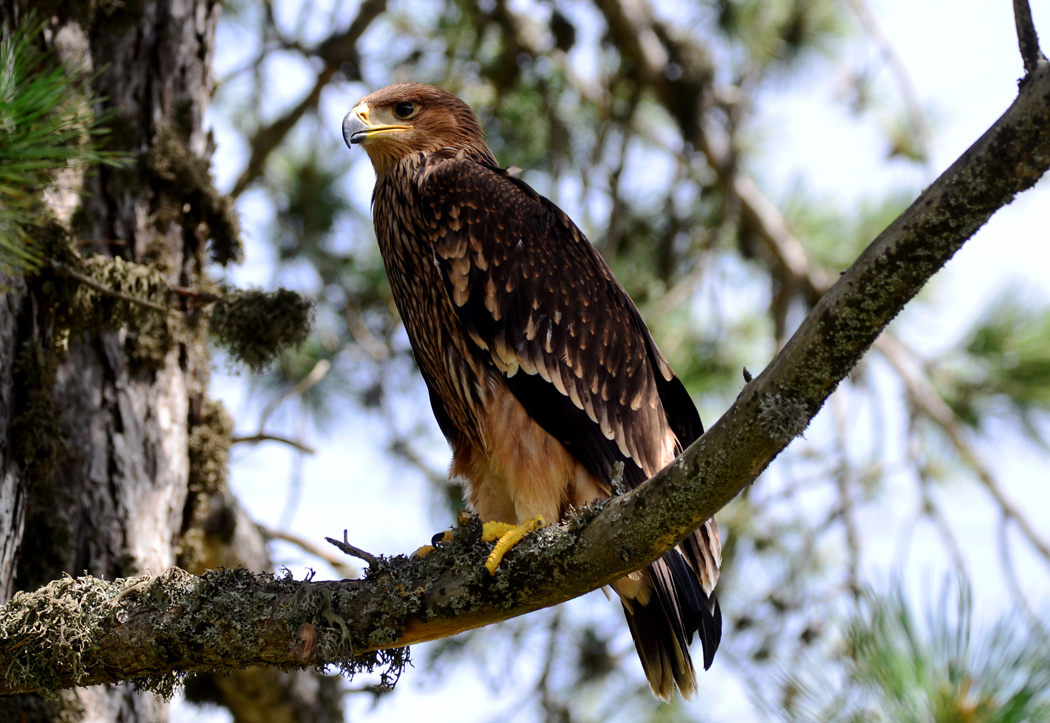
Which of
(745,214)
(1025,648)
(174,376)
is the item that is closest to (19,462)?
(174,376)

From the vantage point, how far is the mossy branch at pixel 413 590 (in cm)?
188

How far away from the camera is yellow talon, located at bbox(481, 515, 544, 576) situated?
90.6 inches

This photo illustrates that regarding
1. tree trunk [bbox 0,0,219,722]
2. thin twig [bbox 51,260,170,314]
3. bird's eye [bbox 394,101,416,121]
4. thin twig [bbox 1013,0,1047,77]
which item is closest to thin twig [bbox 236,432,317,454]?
tree trunk [bbox 0,0,219,722]

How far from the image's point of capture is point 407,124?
12.6 feet

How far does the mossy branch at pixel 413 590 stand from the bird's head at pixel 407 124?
6.23 ft

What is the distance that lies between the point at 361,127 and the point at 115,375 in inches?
53.9

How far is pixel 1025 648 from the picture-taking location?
262 centimetres

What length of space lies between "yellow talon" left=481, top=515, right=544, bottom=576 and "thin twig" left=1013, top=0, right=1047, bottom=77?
1.57 m

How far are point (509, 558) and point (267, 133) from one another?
358 cm

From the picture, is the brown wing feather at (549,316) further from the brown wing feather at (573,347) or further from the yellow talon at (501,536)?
the yellow talon at (501,536)

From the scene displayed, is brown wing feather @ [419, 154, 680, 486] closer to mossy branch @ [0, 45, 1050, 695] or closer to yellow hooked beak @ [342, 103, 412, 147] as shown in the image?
yellow hooked beak @ [342, 103, 412, 147]

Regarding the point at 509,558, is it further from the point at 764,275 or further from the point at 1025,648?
the point at 764,275

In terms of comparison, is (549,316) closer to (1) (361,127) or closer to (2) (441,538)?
(2) (441,538)

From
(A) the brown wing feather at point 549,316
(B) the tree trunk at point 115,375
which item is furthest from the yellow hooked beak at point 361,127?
(B) the tree trunk at point 115,375
